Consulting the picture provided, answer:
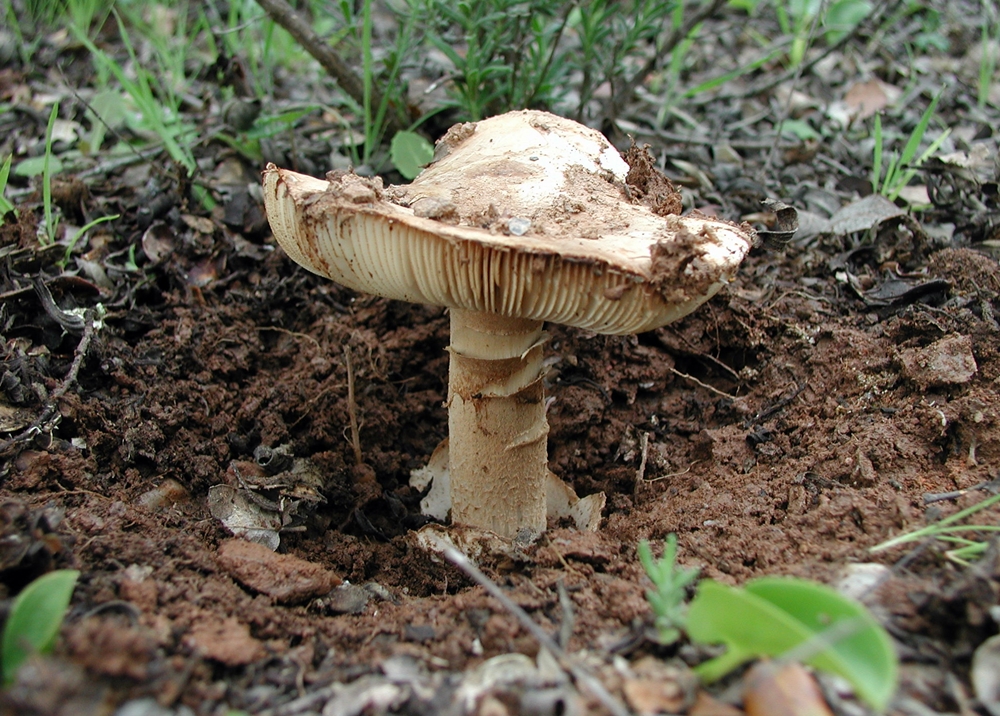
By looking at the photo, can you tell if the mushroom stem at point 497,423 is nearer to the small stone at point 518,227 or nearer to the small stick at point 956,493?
the small stone at point 518,227

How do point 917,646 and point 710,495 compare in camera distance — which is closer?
point 917,646

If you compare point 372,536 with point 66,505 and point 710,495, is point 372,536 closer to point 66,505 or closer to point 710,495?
point 66,505

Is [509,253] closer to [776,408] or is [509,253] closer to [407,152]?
[776,408]

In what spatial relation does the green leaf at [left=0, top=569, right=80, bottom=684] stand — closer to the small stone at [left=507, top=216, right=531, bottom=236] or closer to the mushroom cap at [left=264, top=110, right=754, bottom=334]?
the mushroom cap at [left=264, top=110, right=754, bottom=334]

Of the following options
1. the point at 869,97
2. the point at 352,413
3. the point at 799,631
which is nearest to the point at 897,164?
the point at 869,97

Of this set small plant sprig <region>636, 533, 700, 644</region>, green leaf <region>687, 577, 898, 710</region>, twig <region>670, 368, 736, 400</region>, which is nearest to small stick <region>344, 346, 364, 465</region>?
twig <region>670, 368, 736, 400</region>

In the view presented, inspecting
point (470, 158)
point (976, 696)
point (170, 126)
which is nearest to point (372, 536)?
point (470, 158)
